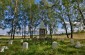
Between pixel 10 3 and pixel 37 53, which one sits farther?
pixel 10 3

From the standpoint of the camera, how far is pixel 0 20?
5284 cm

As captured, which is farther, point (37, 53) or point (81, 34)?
point (81, 34)

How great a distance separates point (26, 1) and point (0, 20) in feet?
25.1

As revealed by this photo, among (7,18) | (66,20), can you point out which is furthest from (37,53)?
(7,18)

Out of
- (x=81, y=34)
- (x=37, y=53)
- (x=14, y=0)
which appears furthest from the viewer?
(x=81, y=34)

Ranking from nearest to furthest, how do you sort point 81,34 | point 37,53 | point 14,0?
1. point 37,53
2. point 14,0
3. point 81,34

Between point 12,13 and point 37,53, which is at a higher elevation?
point 12,13

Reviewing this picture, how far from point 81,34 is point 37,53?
118 feet

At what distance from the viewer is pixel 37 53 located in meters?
17.8

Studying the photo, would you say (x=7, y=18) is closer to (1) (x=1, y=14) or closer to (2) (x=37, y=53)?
(1) (x=1, y=14)

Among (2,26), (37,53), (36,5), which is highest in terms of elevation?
(36,5)

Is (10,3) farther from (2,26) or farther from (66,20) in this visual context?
(66,20)

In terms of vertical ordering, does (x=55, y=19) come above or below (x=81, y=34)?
above

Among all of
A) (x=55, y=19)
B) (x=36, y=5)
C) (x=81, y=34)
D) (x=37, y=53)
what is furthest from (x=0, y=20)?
(x=37, y=53)
